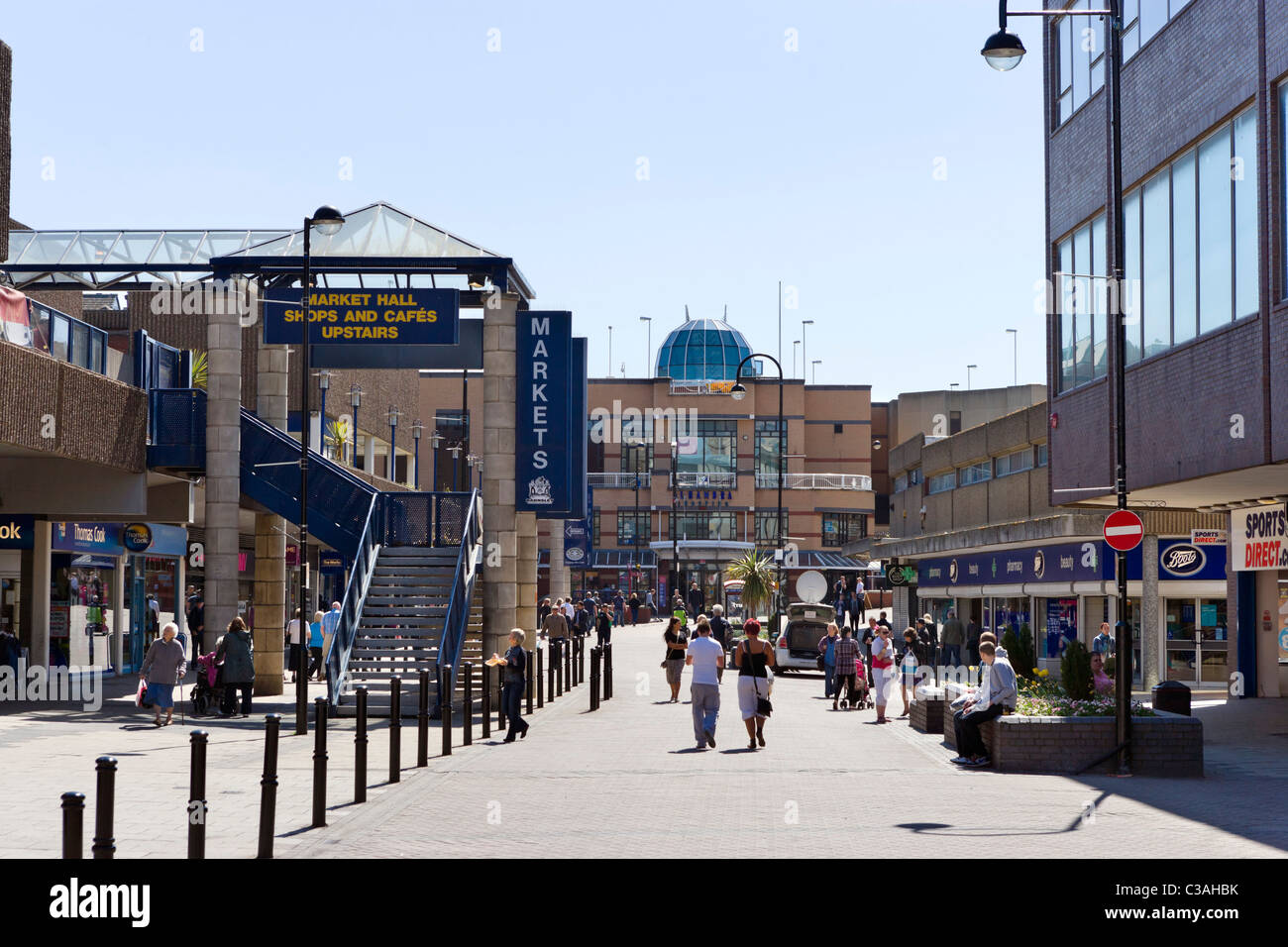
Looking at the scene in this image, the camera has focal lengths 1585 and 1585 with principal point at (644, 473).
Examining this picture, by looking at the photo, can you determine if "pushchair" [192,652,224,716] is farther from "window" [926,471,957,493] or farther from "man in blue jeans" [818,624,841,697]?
"window" [926,471,957,493]

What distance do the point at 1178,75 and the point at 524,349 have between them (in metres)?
11.8

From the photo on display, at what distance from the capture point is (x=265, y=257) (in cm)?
2844

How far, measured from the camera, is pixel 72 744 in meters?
19.5

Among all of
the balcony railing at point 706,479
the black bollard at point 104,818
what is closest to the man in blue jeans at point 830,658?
the black bollard at point 104,818

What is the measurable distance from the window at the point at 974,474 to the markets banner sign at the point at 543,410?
24490 millimetres

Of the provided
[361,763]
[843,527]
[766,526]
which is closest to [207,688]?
[361,763]

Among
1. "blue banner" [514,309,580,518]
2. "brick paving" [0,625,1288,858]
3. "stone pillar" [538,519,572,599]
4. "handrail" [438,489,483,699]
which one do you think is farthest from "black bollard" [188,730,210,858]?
"stone pillar" [538,519,572,599]

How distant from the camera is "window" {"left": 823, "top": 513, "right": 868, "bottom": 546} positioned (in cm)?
10225

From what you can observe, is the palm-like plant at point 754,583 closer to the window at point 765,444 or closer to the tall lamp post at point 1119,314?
the window at point 765,444

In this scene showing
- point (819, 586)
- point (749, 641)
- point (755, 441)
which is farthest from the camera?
point (755, 441)

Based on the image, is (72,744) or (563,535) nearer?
(72,744)
